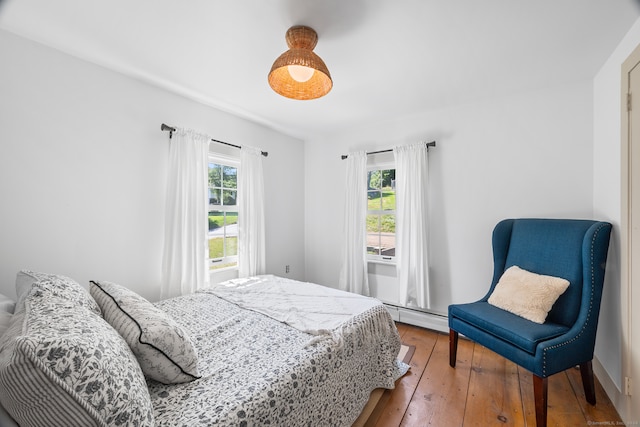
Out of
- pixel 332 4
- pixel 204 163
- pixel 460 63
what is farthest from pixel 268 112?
pixel 460 63

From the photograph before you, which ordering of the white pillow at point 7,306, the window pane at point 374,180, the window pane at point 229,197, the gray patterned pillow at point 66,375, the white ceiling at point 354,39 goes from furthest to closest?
the window pane at point 374,180 < the window pane at point 229,197 < the white ceiling at point 354,39 < the white pillow at point 7,306 < the gray patterned pillow at point 66,375

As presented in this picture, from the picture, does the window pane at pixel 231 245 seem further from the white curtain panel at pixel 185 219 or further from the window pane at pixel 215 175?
the window pane at pixel 215 175

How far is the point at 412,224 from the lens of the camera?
2916mm

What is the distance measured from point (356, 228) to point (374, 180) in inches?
26.3

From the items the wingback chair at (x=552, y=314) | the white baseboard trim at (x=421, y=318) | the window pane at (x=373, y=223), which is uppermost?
the window pane at (x=373, y=223)

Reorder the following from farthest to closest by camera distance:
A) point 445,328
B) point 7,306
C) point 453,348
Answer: point 445,328, point 453,348, point 7,306

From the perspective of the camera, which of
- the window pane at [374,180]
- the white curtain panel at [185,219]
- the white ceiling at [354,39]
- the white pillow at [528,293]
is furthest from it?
the window pane at [374,180]

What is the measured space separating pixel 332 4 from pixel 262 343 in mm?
1905

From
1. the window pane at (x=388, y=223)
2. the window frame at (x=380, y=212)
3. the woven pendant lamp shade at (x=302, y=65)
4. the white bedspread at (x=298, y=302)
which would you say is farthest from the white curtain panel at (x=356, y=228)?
the woven pendant lamp shade at (x=302, y=65)

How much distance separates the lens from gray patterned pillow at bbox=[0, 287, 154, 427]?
0.62 m

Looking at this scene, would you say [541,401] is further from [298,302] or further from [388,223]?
[388,223]

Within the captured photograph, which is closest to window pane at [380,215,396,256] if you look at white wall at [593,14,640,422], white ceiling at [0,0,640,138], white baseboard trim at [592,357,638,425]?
white ceiling at [0,0,640,138]

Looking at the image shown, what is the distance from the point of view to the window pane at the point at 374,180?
11.0 ft

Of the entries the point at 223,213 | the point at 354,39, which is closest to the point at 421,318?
→ the point at 223,213
